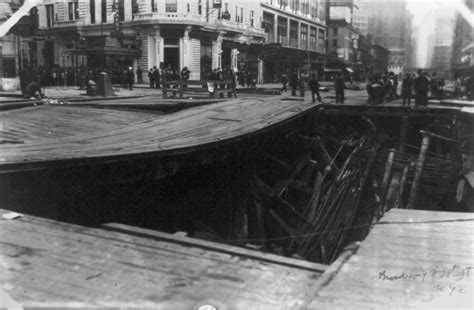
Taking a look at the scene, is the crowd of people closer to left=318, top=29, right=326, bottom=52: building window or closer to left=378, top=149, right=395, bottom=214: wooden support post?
left=378, top=149, right=395, bottom=214: wooden support post

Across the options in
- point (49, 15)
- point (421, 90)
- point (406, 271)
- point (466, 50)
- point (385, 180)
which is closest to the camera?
point (406, 271)

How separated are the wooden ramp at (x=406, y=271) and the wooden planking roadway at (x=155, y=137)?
4.20m

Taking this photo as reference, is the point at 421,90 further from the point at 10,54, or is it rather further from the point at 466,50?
the point at 466,50

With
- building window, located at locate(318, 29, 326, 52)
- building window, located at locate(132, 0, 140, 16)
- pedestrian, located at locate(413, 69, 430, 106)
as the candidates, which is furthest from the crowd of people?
Result: building window, located at locate(318, 29, 326, 52)

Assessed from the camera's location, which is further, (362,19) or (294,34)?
(362,19)

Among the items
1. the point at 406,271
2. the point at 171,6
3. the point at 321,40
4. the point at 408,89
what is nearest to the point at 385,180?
the point at 408,89

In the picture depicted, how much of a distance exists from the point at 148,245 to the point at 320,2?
70.5 m

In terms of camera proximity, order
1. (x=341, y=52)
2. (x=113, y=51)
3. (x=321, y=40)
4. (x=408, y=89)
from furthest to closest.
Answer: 1. (x=341, y=52)
2. (x=321, y=40)
3. (x=113, y=51)
4. (x=408, y=89)

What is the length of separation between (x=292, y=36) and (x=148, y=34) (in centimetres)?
2468

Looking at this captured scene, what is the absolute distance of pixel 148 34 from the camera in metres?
39.9

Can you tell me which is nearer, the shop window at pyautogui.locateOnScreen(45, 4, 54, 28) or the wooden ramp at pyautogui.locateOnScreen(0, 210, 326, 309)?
the wooden ramp at pyautogui.locateOnScreen(0, 210, 326, 309)

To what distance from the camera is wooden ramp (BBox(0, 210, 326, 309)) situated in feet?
11.1

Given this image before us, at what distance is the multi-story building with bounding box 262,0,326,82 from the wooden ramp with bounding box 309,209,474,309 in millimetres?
43696

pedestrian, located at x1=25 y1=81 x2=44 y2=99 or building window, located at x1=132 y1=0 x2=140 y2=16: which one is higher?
building window, located at x1=132 y1=0 x2=140 y2=16
